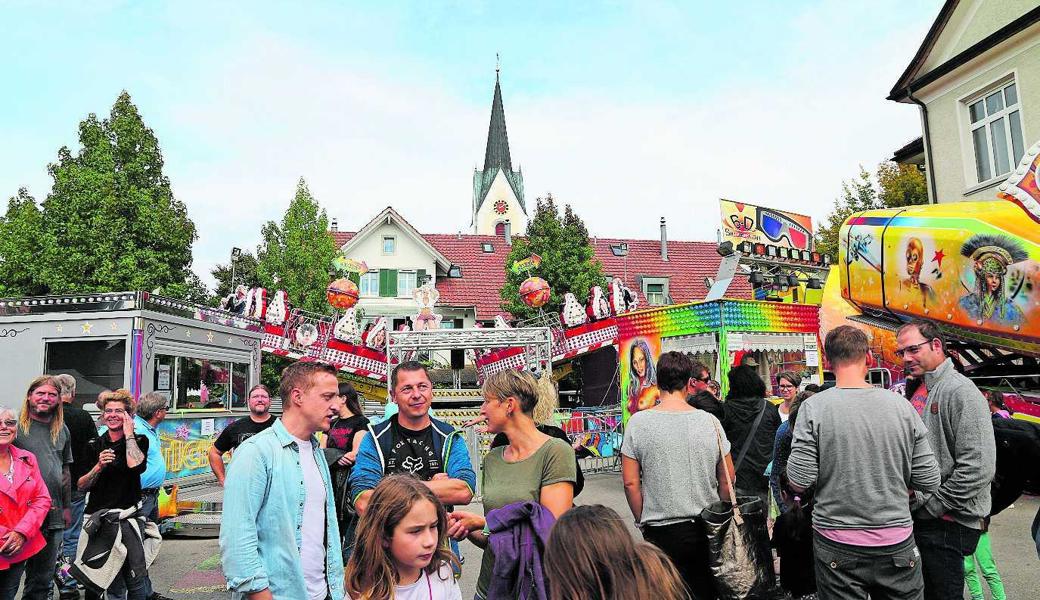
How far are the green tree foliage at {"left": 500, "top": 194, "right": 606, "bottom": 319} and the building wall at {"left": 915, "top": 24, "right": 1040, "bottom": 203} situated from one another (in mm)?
16722

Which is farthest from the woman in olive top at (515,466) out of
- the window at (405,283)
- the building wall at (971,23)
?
the window at (405,283)

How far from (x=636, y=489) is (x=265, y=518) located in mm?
1922

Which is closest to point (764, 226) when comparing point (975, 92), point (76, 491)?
point (975, 92)

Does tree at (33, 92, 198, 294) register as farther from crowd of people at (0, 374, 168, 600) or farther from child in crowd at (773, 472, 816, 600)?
child in crowd at (773, 472, 816, 600)

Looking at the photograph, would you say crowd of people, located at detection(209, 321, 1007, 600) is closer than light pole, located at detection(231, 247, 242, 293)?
Yes

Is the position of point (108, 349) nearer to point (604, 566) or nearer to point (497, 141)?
point (604, 566)

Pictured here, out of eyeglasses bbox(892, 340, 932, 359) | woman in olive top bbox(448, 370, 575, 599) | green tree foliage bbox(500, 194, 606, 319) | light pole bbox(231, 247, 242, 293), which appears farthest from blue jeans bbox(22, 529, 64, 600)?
light pole bbox(231, 247, 242, 293)

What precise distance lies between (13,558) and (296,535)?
2505 millimetres

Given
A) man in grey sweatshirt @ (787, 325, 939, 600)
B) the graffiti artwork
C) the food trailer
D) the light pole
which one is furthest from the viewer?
the light pole

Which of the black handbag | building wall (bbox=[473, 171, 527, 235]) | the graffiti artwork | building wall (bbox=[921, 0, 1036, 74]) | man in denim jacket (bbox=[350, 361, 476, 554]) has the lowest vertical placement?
the black handbag

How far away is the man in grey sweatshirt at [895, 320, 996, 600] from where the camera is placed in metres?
3.26

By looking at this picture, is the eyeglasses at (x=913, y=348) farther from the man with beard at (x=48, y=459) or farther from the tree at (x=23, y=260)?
the tree at (x=23, y=260)

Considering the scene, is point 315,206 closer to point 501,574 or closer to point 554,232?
point 554,232

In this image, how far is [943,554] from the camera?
334 centimetres
